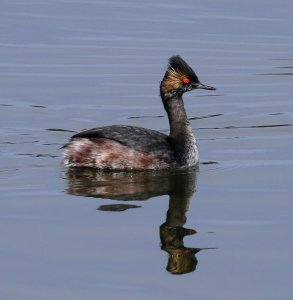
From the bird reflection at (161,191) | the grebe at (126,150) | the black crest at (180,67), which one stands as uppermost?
the black crest at (180,67)

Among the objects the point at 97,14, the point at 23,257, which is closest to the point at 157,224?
the point at 23,257

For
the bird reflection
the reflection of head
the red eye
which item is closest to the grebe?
the bird reflection

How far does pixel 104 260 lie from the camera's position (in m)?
7.85

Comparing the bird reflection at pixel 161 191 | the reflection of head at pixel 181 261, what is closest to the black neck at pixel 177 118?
the bird reflection at pixel 161 191

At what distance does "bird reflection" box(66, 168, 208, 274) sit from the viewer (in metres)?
8.23

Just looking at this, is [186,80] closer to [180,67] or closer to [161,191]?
[180,67]

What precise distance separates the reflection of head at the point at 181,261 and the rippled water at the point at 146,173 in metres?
0.01

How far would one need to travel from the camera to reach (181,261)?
26.3 ft

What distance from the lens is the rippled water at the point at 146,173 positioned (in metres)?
7.70

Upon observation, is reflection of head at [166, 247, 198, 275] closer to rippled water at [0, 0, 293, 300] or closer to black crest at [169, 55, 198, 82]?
rippled water at [0, 0, 293, 300]

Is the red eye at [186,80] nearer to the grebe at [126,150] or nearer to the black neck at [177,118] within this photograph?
the black neck at [177,118]

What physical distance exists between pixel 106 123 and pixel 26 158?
204 centimetres

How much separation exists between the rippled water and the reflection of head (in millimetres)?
14

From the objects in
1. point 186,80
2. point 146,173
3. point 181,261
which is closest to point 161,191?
point 146,173
